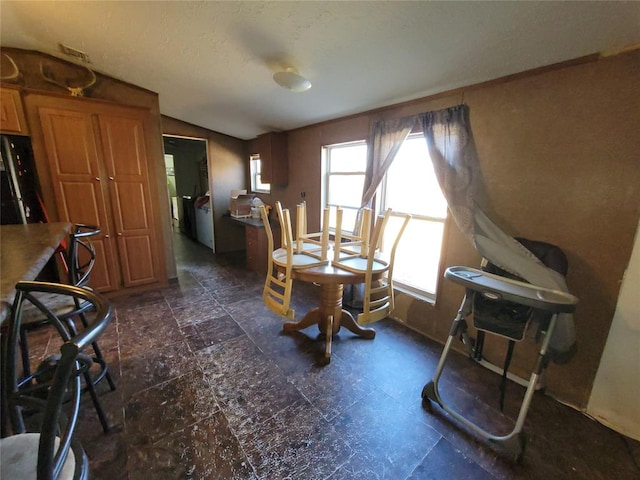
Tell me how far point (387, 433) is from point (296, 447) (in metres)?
0.53

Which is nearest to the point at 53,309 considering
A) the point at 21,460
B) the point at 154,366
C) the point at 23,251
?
the point at 23,251

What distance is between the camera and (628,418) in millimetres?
1509

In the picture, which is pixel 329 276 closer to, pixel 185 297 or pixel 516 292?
pixel 516 292

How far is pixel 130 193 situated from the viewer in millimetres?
2932

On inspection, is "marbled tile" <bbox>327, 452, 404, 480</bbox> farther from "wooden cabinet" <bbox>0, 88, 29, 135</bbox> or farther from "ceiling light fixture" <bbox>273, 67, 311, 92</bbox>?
"wooden cabinet" <bbox>0, 88, 29, 135</bbox>

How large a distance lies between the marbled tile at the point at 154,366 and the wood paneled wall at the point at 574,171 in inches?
74.6

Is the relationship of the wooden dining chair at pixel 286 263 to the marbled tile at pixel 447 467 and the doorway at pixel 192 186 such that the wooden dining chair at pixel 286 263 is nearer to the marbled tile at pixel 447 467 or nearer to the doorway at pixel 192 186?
the marbled tile at pixel 447 467

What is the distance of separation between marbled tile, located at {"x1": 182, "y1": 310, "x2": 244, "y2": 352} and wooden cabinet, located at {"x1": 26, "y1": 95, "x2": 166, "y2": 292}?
4.13 ft

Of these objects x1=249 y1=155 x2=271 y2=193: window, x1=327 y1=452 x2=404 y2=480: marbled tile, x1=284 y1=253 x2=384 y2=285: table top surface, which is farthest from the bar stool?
x1=249 y1=155 x2=271 y2=193: window

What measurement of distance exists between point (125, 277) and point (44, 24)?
7.87ft

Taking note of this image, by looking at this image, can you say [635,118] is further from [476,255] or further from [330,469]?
[330,469]

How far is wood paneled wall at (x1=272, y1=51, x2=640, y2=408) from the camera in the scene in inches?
56.7

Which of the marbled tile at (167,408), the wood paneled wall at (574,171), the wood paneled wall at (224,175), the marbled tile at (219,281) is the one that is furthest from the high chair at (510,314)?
the wood paneled wall at (224,175)

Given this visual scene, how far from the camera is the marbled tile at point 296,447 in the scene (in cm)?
128
